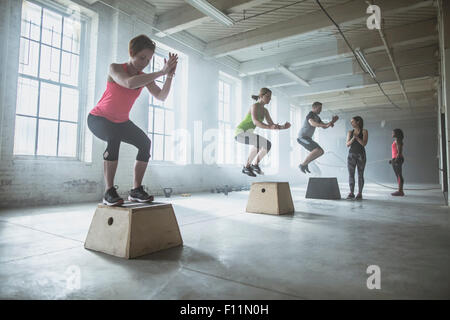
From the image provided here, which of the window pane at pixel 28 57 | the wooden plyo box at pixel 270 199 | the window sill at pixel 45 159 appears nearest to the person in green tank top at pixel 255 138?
the wooden plyo box at pixel 270 199

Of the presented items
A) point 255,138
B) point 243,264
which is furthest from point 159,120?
point 243,264

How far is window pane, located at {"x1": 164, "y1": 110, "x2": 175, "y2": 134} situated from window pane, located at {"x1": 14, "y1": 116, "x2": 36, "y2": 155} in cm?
331

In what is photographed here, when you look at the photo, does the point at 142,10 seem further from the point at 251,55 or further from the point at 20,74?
the point at 251,55

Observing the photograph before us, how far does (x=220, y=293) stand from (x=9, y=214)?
398 cm

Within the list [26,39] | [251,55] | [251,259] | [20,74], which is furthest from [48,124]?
[251,55]

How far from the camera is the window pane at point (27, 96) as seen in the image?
490 cm

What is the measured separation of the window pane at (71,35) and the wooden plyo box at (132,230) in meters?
5.06

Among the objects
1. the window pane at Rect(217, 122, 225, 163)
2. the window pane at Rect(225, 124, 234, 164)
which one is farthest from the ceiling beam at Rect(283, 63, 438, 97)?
the window pane at Rect(217, 122, 225, 163)

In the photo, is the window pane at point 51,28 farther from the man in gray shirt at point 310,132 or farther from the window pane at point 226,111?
the window pane at point 226,111

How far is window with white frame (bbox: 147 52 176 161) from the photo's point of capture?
7422 mm

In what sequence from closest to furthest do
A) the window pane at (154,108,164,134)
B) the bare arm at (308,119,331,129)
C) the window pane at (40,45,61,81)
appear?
the bare arm at (308,119,331,129), the window pane at (40,45,61,81), the window pane at (154,108,164,134)

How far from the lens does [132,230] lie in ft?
6.26

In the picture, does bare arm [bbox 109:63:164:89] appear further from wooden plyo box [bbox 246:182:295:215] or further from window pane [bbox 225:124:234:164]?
window pane [bbox 225:124:234:164]

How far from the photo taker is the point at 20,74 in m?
4.91
